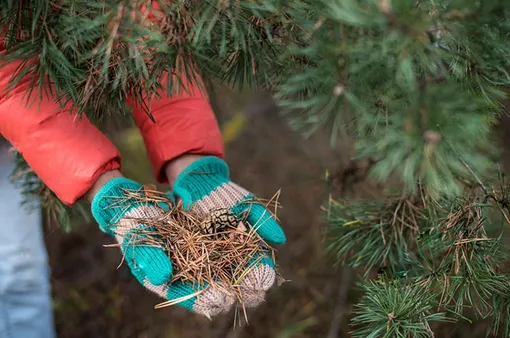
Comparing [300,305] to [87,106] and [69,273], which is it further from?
[87,106]

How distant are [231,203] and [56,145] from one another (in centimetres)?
27

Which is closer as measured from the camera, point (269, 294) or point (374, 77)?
point (374, 77)

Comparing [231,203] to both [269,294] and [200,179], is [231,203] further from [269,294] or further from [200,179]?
[269,294]

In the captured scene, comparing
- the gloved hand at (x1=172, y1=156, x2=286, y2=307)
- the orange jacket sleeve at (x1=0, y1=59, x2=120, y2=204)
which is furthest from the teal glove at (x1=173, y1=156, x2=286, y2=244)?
the orange jacket sleeve at (x1=0, y1=59, x2=120, y2=204)

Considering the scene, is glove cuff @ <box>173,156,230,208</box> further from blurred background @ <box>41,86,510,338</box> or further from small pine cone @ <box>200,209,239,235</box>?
blurred background @ <box>41,86,510,338</box>

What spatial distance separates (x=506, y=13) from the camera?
48 cm

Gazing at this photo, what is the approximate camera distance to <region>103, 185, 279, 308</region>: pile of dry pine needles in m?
0.73

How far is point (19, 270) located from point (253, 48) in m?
0.75

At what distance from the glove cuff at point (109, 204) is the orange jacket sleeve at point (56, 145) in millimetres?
28

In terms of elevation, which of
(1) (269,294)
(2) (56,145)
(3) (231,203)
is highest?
(2) (56,145)

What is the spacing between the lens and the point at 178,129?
0.87 m

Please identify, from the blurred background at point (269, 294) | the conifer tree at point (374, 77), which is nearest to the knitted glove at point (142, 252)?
the conifer tree at point (374, 77)

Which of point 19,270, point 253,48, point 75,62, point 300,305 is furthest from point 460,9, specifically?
point 300,305

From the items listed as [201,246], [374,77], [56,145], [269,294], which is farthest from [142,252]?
[269,294]
